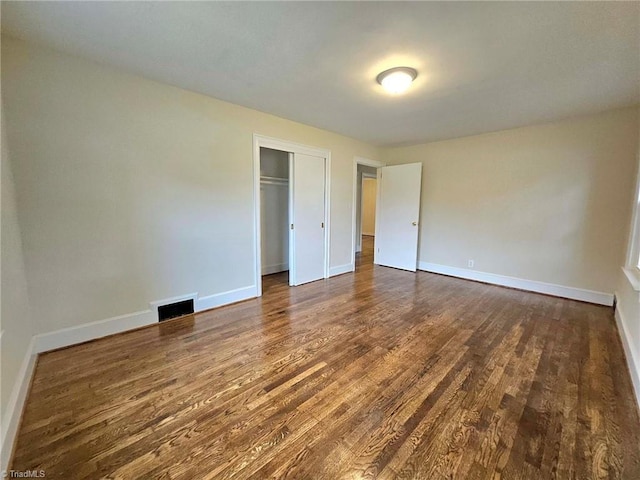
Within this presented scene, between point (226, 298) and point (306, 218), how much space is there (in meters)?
1.63

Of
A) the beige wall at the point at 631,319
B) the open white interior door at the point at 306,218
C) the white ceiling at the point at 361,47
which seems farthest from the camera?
the open white interior door at the point at 306,218

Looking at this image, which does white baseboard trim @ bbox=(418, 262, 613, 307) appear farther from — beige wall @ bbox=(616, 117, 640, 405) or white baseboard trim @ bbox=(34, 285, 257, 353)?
white baseboard trim @ bbox=(34, 285, 257, 353)

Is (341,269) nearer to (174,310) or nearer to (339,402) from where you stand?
(174,310)

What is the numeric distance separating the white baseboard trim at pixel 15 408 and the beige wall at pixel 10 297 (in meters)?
0.02

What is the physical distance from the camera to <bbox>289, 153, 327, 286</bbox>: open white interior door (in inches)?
148

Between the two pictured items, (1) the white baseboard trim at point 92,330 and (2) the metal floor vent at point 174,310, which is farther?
(2) the metal floor vent at point 174,310

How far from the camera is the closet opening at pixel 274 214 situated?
4.37m

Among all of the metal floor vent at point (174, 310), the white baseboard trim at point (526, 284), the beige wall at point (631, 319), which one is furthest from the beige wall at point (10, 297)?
the white baseboard trim at point (526, 284)

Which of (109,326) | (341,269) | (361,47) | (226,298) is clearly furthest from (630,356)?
(109,326)

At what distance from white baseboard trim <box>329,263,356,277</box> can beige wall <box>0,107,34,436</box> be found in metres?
3.48

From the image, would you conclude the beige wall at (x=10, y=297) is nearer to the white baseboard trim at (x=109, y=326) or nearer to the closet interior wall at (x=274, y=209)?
the white baseboard trim at (x=109, y=326)

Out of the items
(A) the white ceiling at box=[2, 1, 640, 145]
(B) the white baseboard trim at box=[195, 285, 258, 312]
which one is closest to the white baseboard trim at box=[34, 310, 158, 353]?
(B) the white baseboard trim at box=[195, 285, 258, 312]

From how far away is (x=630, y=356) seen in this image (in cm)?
200

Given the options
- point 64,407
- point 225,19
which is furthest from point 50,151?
point 64,407
